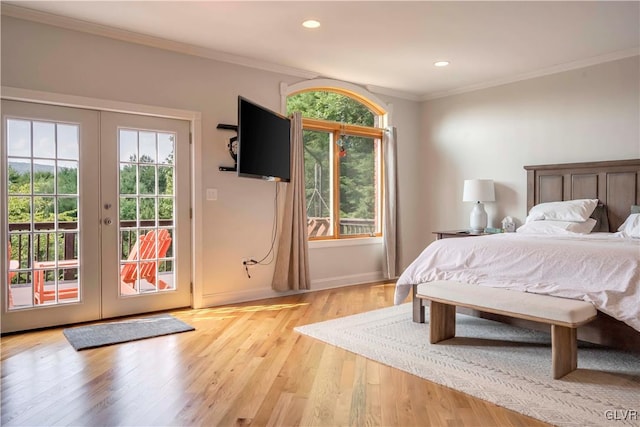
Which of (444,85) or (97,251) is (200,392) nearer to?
(97,251)

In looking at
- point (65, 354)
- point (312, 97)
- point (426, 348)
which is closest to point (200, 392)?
point (65, 354)

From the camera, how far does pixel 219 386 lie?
2545 millimetres

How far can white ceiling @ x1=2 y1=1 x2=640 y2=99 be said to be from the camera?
347 centimetres

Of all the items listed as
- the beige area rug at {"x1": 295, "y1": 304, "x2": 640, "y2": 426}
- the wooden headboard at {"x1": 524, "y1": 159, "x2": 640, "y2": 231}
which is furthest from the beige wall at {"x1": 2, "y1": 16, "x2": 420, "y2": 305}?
the wooden headboard at {"x1": 524, "y1": 159, "x2": 640, "y2": 231}

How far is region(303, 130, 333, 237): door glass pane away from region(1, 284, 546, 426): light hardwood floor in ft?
6.84

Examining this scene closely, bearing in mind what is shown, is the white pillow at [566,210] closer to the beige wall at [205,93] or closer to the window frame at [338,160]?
the window frame at [338,160]

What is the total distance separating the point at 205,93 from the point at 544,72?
378 cm

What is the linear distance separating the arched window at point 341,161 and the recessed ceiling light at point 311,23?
140 centimetres

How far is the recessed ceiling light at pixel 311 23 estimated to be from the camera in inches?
147

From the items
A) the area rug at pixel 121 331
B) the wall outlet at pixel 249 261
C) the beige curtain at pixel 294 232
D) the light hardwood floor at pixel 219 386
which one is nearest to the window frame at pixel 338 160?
the beige curtain at pixel 294 232

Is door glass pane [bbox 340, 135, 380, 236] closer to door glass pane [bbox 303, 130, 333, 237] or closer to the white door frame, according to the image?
door glass pane [bbox 303, 130, 333, 237]

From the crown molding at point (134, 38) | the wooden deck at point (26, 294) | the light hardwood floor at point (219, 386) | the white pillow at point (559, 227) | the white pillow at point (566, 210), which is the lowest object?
the light hardwood floor at point (219, 386)

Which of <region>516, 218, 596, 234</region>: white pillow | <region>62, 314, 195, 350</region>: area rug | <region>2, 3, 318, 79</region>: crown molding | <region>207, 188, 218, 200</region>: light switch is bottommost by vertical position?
<region>62, 314, 195, 350</region>: area rug

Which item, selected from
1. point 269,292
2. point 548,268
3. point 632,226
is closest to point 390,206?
point 269,292
